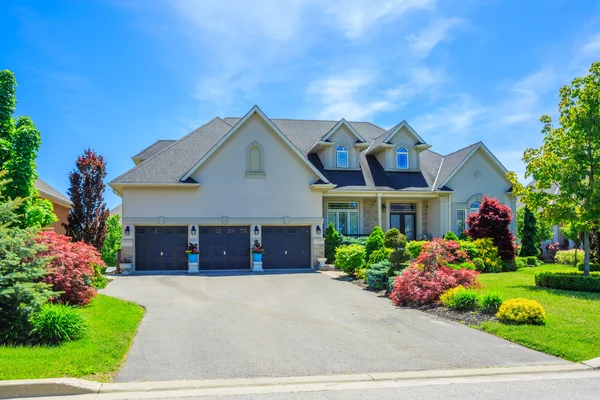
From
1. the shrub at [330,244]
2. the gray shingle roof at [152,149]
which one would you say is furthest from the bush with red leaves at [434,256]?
the gray shingle roof at [152,149]

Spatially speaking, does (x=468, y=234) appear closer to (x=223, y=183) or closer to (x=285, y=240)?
(x=285, y=240)

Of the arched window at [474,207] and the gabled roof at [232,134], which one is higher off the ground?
the gabled roof at [232,134]

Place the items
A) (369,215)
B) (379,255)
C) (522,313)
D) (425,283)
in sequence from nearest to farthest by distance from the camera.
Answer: (522,313) → (425,283) → (379,255) → (369,215)

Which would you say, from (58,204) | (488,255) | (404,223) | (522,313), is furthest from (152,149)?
(522,313)

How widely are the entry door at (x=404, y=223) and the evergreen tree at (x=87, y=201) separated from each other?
16.9 meters

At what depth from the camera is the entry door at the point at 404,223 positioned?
2932 cm

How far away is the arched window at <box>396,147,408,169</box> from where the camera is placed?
29.1m

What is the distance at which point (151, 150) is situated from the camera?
99.7ft

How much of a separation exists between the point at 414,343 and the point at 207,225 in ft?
53.4

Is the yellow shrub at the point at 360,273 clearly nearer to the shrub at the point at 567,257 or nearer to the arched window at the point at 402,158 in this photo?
the arched window at the point at 402,158

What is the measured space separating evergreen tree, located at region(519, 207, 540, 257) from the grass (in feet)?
80.4

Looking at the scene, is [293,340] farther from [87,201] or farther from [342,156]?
[342,156]

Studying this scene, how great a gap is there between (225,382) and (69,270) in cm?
677

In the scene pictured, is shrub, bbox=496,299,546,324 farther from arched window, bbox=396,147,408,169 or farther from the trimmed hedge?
arched window, bbox=396,147,408,169
